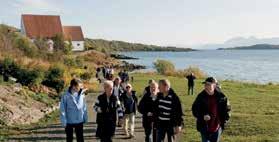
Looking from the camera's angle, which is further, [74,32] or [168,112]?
[74,32]

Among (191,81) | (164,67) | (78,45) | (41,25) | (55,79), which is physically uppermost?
(41,25)

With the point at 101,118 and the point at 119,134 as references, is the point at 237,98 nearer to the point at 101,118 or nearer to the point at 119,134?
the point at 119,134

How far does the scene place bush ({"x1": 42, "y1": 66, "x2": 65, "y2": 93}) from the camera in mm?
29266

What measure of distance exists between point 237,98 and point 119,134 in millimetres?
17311

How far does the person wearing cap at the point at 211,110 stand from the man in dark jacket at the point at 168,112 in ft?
1.67

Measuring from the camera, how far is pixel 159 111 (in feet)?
36.9

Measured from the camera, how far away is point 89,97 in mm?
31125

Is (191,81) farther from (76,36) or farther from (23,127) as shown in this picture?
(76,36)

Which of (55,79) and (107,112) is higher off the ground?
(107,112)

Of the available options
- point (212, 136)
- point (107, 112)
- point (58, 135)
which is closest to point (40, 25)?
point (58, 135)

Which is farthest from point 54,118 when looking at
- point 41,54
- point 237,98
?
point 41,54

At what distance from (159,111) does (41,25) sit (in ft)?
279

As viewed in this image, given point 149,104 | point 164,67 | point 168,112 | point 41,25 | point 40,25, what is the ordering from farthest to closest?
point 40,25 < point 41,25 < point 164,67 < point 149,104 < point 168,112

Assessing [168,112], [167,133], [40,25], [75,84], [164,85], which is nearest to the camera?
[164,85]
